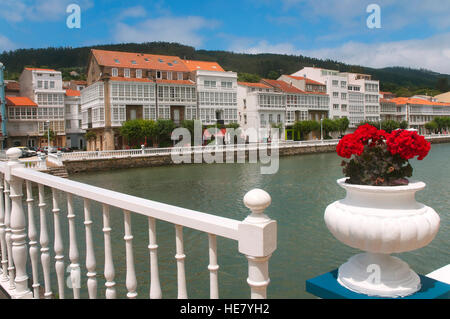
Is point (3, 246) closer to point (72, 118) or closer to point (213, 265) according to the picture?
point (213, 265)

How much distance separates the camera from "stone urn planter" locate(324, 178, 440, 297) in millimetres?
2680

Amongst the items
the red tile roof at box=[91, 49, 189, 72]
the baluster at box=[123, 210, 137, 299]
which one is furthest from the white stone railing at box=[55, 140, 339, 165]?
the baluster at box=[123, 210, 137, 299]

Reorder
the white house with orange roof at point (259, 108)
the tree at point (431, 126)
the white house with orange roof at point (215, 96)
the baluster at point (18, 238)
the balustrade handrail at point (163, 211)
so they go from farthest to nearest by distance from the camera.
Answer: the tree at point (431, 126) → the white house with orange roof at point (259, 108) → the white house with orange roof at point (215, 96) → the baluster at point (18, 238) → the balustrade handrail at point (163, 211)

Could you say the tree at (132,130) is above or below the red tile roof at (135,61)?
below

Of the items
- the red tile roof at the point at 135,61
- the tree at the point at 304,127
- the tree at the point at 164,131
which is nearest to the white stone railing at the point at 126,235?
the tree at the point at 164,131

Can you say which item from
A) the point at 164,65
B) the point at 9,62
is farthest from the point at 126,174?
the point at 9,62

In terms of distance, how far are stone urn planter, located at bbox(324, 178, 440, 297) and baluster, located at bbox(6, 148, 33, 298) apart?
2.96 meters

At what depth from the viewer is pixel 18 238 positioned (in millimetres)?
3801

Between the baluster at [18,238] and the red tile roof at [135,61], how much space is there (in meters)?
46.9

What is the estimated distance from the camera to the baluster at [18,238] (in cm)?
377

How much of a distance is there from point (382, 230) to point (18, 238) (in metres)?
3.36

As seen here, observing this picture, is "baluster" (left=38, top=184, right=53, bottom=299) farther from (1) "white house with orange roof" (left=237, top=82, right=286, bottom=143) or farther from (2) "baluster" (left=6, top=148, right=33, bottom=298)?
(1) "white house with orange roof" (left=237, top=82, right=286, bottom=143)

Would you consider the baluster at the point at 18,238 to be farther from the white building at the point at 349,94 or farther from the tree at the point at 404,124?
the tree at the point at 404,124
